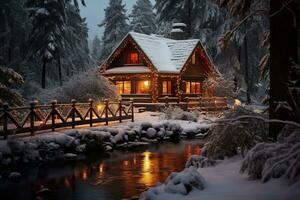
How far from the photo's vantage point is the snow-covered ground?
22.4ft

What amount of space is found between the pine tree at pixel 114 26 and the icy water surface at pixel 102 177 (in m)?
44.8

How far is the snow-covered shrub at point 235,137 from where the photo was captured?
11.0 meters

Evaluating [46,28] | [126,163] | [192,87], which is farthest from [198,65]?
[126,163]

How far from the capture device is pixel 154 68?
117 feet

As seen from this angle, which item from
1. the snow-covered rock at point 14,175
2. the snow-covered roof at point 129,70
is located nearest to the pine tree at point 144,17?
the snow-covered roof at point 129,70

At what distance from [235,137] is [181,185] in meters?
3.68

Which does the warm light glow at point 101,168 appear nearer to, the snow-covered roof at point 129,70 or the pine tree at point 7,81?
the pine tree at point 7,81

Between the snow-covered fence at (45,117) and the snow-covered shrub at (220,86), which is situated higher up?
the snow-covered shrub at (220,86)

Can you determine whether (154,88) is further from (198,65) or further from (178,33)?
(178,33)

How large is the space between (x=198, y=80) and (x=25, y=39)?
63.0ft

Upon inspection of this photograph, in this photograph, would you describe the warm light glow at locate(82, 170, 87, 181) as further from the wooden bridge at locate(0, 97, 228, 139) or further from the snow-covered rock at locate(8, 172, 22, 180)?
→ the wooden bridge at locate(0, 97, 228, 139)

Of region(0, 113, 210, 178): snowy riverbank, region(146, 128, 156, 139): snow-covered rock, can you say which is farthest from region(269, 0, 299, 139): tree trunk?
region(146, 128, 156, 139): snow-covered rock

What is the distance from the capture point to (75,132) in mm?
19422

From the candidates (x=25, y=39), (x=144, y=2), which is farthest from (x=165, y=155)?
(x=144, y=2)
